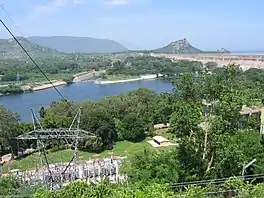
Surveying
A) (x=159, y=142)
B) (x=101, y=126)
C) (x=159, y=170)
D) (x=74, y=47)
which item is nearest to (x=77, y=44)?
(x=74, y=47)

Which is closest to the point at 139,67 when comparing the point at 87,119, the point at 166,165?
the point at 87,119

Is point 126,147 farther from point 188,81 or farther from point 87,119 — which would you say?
point 188,81

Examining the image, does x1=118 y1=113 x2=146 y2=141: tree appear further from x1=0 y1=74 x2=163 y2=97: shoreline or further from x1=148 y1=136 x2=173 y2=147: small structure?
x1=0 y1=74 x2=163 y2=97: shoreline

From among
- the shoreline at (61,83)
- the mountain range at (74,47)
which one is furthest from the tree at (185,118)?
the mountain range at (74,47)

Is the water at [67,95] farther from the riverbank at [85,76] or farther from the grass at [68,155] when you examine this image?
Result: the grass at [68,155]

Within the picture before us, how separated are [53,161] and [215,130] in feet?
26.8

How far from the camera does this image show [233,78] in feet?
23.8

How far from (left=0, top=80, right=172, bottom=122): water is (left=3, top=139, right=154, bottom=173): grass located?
1067 cm

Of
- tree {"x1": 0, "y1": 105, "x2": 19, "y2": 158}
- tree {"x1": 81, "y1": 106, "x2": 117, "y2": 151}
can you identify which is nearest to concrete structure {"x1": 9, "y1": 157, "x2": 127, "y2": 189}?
tree {"x1": 81, "y1": 106, "x2": 117, "y2": 151}

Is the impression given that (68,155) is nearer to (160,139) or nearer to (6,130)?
(6,130)

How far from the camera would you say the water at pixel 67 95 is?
96.4 feet

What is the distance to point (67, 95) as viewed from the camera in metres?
34.8

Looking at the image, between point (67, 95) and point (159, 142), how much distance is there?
20.7 meters

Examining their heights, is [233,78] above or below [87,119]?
above
